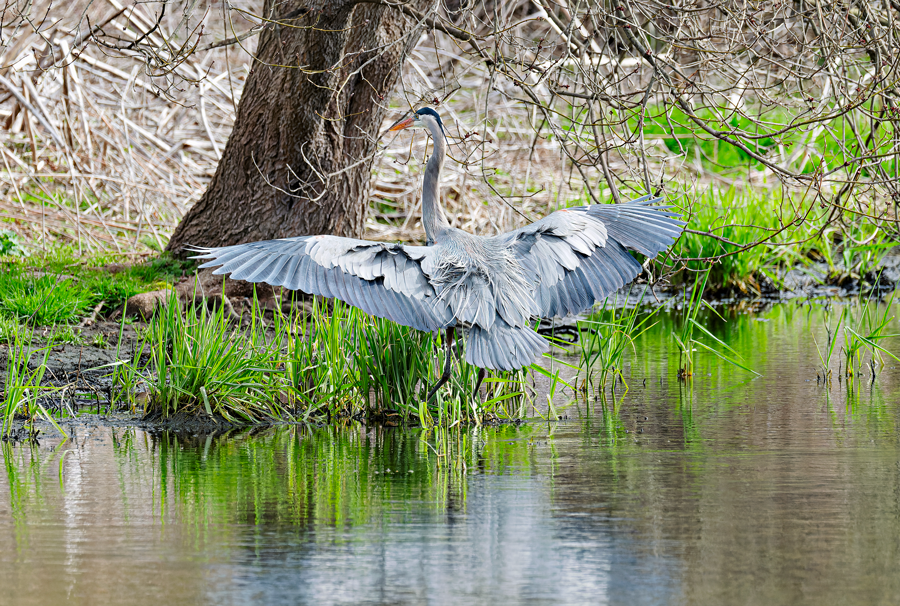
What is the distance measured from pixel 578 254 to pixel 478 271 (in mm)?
643

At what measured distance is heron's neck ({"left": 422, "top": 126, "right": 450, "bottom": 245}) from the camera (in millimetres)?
6480

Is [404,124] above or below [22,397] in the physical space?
above

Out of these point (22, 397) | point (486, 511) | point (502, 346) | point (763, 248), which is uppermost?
point (763, 248)

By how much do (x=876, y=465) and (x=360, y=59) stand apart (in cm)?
482

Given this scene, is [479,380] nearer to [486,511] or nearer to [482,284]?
[482,284]

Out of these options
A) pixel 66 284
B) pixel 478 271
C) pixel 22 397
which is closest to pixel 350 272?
pixel 478 271

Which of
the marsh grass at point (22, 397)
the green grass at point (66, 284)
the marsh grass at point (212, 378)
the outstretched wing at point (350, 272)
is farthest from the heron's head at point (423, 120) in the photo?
the green grass at point (66, 284)

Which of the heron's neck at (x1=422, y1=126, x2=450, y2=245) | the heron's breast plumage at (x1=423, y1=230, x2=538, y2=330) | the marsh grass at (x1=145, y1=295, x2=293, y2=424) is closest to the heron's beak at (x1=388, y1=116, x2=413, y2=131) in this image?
the heron's neck at (x1=422, y1=126, x2=450, y2=245)

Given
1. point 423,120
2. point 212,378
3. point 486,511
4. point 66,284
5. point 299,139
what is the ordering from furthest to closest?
1. point 299,139
2. point 66,284
3. point 423,120
4. point 212,378
5. point 486,511

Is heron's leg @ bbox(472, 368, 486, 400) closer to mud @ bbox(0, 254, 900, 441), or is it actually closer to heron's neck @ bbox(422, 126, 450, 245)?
mud @ bbox(0, 254, 900, 441)

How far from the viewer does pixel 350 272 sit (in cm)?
573

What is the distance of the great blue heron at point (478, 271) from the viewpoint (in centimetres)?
569

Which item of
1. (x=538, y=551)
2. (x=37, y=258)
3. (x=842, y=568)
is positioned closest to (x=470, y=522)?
(x=538, y=551)

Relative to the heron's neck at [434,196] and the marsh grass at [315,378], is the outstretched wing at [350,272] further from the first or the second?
the heron's neck at [434,196]
